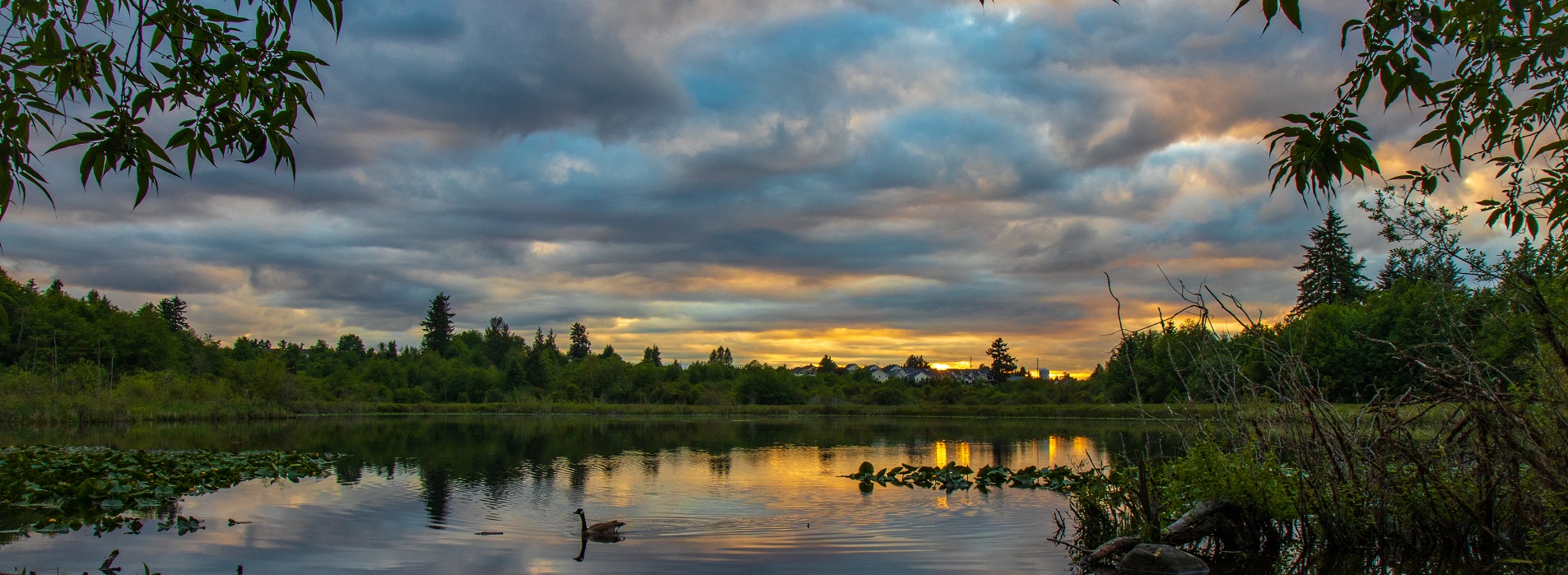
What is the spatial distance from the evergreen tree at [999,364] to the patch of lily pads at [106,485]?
12710cm

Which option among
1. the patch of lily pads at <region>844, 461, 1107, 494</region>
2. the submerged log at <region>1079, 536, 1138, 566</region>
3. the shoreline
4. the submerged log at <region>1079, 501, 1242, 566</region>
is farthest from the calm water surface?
the shoreline

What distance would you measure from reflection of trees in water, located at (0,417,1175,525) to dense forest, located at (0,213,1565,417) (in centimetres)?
506

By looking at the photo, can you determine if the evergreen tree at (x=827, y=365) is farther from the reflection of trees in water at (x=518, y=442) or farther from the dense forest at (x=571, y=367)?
the reflection of trees in water at (x=518, y=442)

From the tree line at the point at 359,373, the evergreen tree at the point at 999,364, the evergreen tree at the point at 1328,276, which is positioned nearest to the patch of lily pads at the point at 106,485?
the tree line at the point at 359,373

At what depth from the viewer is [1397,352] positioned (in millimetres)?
9656

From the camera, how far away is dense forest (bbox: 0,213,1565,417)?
33191 millimetres

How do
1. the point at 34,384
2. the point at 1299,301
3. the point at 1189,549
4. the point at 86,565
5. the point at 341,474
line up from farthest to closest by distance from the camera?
1. the point at 1299,301
2. the point at 34,384
3. the point at 341,474
4. the point at 1189,549
5. the point at 86,565

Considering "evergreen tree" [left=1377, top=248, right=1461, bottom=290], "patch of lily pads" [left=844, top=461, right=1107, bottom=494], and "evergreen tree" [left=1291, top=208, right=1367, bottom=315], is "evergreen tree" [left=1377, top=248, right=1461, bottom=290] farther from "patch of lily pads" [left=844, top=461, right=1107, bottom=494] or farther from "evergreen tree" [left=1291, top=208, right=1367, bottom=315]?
"evergreen tree" [left=1291, top=208, right=1367, bottom=315]

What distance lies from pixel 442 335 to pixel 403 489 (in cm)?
14765

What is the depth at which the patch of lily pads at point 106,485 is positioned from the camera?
1594cm

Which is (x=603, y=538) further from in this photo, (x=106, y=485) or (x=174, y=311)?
(x=174, y=311)

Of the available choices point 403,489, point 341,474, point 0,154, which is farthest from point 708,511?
point 0,154

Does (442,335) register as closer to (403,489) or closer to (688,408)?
(688,408)

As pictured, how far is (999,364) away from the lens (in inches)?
5719
